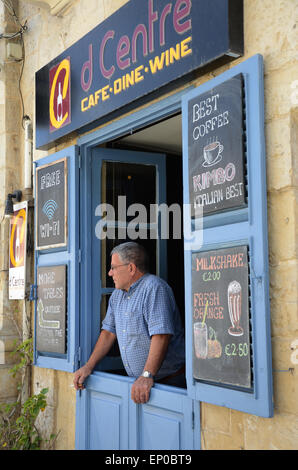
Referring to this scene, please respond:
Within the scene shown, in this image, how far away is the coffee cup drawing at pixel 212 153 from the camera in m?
3.06

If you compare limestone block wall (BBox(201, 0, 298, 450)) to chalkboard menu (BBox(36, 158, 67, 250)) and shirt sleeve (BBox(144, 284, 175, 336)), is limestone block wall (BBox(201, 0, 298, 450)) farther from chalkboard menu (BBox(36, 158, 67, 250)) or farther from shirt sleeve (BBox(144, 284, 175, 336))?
chalkboard menu (BBox(36, 158, 67, 250))

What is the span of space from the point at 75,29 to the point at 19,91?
1253 millimetres

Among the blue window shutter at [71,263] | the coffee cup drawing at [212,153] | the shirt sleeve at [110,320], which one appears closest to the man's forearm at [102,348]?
the shirt sleeve at [110,320]

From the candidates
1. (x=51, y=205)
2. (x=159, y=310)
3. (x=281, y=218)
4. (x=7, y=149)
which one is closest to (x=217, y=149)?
(x=281, y=218)

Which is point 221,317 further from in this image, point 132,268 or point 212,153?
Result: point 132,268

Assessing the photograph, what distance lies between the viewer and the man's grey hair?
429 centimetres

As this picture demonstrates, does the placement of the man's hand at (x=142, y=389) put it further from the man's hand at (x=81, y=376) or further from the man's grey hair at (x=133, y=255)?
the man's grey hair at (x=133, y=255)

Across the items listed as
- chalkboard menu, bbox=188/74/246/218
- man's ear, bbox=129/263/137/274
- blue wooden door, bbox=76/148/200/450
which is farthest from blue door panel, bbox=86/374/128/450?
chalkboard menu, bbox=188/74/246/218

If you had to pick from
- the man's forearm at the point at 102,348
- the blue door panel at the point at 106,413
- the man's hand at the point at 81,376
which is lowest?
the blue door panel at the point at 106,413

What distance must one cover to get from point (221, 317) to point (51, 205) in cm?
229

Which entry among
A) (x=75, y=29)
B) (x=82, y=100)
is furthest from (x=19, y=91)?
(x=82, y=100)

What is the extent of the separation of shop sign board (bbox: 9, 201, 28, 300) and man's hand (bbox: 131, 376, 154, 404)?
1.94m

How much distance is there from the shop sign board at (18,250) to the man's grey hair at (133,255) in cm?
136

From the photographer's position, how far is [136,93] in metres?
3.76
